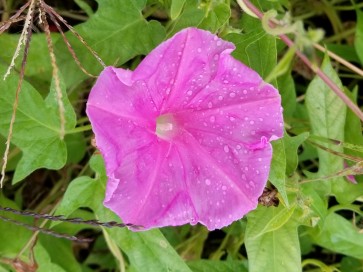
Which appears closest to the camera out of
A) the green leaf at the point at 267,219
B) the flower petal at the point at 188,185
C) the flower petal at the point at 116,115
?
the flower petal at the point at 116,115

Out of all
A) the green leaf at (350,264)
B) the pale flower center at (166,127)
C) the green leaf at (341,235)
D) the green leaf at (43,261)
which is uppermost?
the pale flower center at (166,127)

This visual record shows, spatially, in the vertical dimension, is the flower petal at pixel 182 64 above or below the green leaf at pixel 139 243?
above

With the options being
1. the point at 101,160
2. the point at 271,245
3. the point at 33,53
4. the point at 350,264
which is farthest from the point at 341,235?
the point at 33,53

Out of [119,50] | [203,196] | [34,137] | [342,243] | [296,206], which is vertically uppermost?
[119,50]

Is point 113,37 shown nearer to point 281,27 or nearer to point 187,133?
point 187,133

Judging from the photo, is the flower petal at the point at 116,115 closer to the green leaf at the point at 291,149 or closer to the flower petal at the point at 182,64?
the flower petal at the point at 182,64

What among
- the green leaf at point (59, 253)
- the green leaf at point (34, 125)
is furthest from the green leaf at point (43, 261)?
the green leaf at point (34, 125)

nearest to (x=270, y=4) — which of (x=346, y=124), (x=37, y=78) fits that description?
(x=346, y=124)

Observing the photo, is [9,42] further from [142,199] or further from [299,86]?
[299,86]
